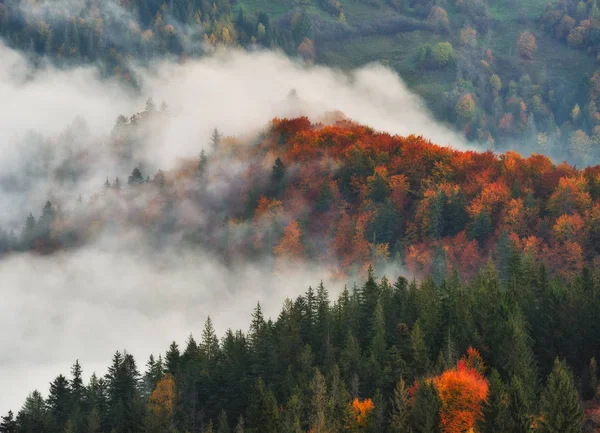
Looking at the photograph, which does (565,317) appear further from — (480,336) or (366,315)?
(366,315)

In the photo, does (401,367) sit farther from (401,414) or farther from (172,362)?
(172,362)

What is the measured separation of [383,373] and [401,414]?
15.8 m

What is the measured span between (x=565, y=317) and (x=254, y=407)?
33800mm

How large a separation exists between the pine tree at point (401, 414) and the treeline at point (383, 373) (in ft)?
0.64

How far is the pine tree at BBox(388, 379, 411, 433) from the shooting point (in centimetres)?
10425

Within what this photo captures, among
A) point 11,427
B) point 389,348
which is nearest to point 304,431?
point 389,348

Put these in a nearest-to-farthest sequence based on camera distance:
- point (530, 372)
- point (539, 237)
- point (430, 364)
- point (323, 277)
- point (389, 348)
A: point (530, 372), point (430, 364), point (389, 348), point (539, 237), point (323, 277)

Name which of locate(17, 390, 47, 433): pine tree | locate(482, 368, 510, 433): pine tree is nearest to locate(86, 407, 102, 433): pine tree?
locate(17, 390, 47, 433): pine tree

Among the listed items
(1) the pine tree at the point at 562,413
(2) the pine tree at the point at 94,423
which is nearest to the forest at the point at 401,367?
(1) the pine tree at the point at 562,413

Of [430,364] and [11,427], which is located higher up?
[430,364]

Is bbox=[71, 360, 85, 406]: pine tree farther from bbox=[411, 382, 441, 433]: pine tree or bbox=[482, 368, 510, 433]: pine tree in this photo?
bbox=[482, 368, 510, 433]: pine tree

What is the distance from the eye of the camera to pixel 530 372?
366ft

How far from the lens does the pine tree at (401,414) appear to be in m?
104

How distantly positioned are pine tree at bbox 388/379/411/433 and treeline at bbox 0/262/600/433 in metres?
0.20
